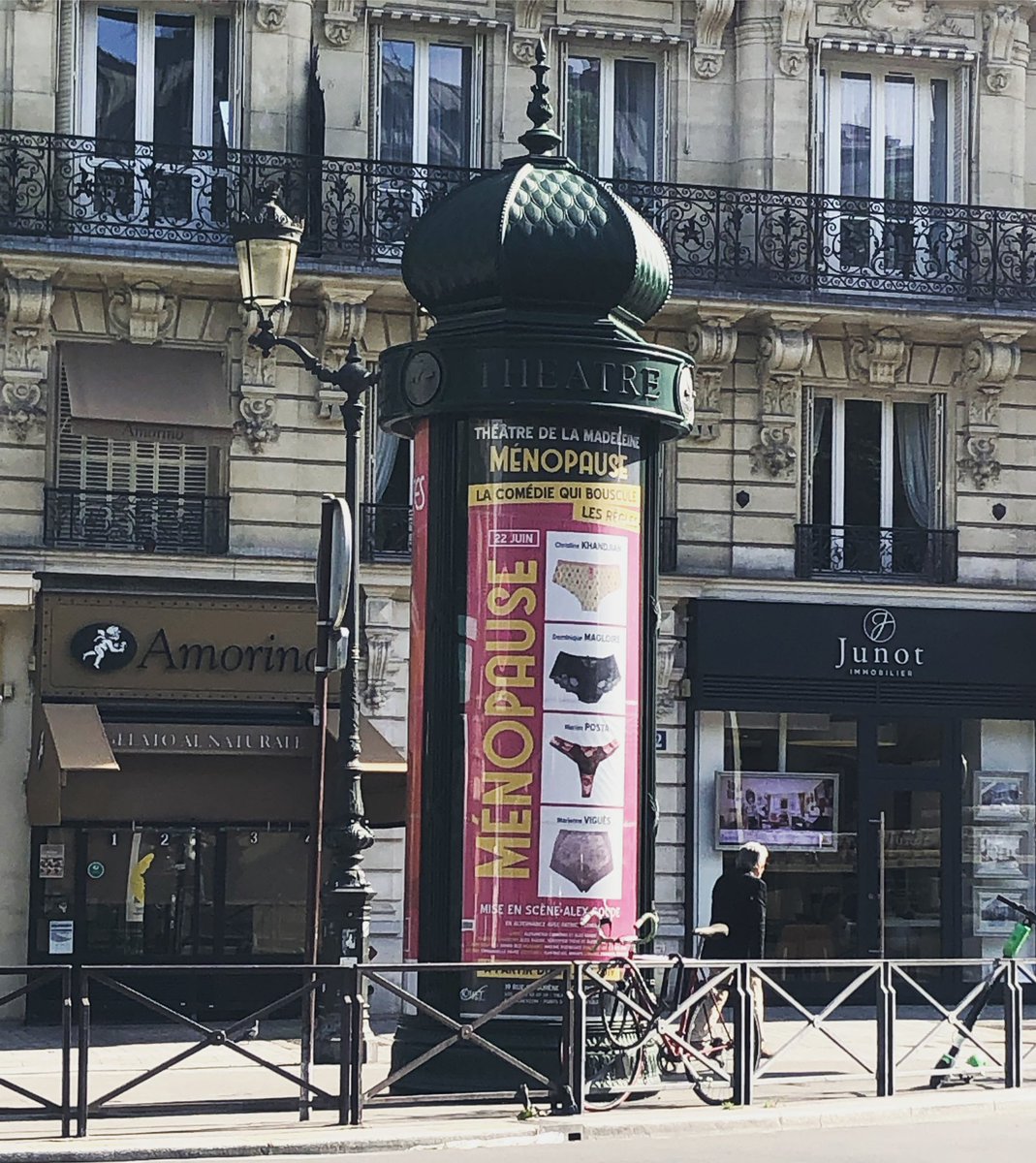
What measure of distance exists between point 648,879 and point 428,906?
1.32 meters

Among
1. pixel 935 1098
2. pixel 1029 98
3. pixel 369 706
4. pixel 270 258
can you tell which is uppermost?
pixel 1029 98

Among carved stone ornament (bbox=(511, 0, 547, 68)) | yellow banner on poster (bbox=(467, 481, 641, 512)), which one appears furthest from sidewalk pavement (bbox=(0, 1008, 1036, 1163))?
carved stone ornament (bbox=(511, 0, 547, 68))

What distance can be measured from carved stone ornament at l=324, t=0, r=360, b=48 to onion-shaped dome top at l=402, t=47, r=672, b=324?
25.7ft

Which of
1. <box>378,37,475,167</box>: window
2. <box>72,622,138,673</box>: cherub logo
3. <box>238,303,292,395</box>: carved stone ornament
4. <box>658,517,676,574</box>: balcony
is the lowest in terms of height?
<box>72,622,138,673</box>: cherub logo

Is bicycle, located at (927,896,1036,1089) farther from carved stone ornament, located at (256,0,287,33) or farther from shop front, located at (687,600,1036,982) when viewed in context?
carved stone ornament, located at (256,0,287,33)

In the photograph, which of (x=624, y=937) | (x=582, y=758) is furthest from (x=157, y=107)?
(x=624, y=937)

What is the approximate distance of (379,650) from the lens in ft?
71.4

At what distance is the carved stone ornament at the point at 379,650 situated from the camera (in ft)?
71.3

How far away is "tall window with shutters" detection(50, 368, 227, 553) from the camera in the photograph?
21188 mm

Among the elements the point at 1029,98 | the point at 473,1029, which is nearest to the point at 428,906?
the point at 473,1029

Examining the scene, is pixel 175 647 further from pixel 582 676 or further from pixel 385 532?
pixel 582 676

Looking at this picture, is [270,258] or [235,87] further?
[235,87]

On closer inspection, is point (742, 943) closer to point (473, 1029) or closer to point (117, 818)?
point (473, 1029)

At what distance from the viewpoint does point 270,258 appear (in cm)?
1636
